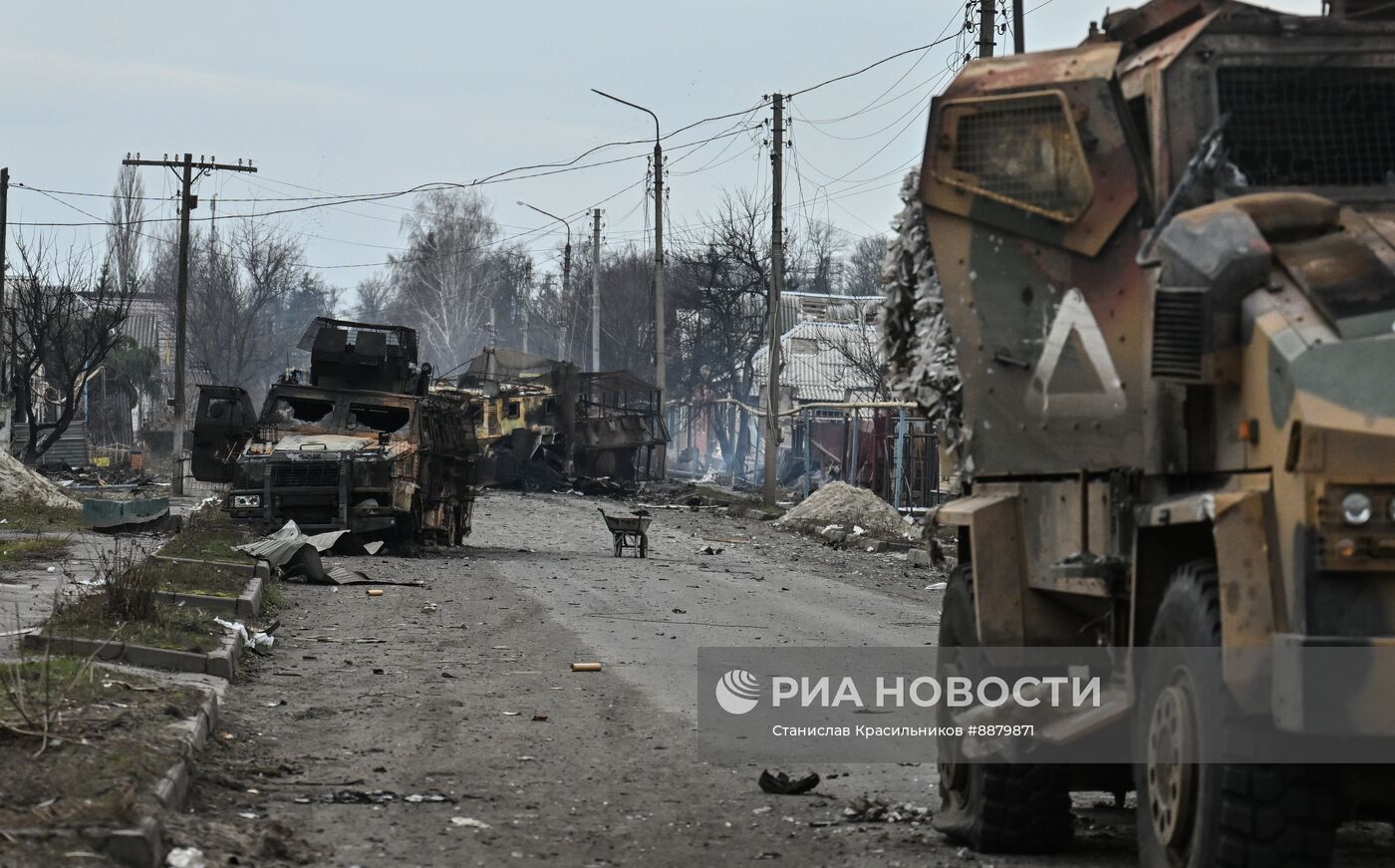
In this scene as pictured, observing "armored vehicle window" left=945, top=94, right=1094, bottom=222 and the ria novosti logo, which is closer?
"armored vehicle window" left=945, top=94, right=1094, bottom=222

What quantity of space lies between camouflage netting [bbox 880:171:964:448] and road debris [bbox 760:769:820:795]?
5.58ft

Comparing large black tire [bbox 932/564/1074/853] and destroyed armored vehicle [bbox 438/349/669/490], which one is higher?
destroyed armored vehicle [bbox 438/349/669/490]

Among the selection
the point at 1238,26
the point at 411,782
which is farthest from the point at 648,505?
the point at 1238,26

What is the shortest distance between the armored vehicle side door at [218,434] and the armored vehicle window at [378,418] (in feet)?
4.54

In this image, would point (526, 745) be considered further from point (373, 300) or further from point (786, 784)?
point (373, 300)

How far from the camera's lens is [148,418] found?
68875 millimetres

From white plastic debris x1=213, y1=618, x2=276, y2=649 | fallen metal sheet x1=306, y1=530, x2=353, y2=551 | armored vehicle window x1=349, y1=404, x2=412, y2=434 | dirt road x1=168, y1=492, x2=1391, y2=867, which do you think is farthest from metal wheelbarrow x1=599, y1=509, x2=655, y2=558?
white plastic debris x1=213, y1=618, x2=276, y2=649

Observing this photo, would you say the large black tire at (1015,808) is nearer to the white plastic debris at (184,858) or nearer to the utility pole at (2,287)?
the white plastic debris at (184,858)

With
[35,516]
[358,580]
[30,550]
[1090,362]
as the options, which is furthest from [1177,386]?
[35,516]

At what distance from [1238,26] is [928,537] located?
8.98 feet

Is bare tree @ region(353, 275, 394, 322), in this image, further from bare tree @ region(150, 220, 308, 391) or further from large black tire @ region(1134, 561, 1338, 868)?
large black tire @ region(1134, 561, 1338, 868)

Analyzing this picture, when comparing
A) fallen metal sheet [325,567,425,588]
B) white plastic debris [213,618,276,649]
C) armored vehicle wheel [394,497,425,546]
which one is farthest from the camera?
armored vehicle wheel [394,497,425,546]

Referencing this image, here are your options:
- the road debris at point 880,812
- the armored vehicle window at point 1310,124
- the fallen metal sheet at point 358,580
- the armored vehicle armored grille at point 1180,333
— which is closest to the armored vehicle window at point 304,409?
the fallen metal sheet at point 358,580

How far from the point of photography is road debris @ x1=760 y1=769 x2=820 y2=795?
25.0ft
